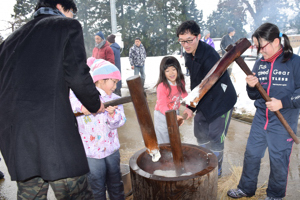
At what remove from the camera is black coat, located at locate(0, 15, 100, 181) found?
1.36 m

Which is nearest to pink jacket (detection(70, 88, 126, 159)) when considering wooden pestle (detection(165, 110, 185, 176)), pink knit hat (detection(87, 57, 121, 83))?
pink knit hat (detection(87, 57, 121, 83))

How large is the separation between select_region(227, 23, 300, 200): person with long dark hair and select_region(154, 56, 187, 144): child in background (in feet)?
3.01

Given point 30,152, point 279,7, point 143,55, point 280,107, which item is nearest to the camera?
point 30,152

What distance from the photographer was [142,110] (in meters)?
1.65

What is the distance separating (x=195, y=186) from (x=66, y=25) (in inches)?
52.9

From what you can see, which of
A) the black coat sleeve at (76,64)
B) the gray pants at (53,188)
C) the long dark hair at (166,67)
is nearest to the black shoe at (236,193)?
the long dark hair at (166,67)

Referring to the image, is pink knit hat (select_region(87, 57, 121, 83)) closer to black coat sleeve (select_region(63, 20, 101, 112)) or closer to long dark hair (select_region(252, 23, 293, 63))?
black coat sleeve (select_region(63, 20, 101, 112))

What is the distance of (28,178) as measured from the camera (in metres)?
1.40

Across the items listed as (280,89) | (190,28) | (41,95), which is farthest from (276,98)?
(41,95)

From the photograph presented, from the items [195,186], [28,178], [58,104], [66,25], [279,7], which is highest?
[279,7]

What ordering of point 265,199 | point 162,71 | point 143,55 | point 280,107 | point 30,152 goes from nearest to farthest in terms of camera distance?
point 30,152
point 280,107
point 265,199
point 162,71
point 143,55

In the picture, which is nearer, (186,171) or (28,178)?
(28,178)

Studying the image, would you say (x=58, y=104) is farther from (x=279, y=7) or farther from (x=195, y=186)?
(x=279, y=7)

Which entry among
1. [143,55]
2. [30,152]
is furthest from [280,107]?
[143,55]
